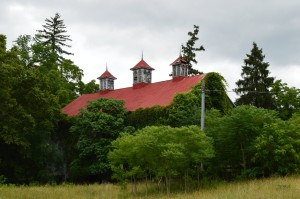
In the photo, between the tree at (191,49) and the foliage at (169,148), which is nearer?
the foliage at (169,148)

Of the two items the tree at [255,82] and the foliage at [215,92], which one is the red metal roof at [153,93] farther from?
the tree at [255,82]

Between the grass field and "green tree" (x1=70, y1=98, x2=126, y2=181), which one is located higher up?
"green tree" (x1=70, y1=98, x2=126, y2=181)

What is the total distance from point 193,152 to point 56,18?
1635 inches

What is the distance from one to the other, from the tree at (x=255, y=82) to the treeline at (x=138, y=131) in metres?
0.11

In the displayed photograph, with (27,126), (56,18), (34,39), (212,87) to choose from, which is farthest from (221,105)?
(56,18)

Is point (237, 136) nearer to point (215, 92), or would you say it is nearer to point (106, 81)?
point (215, 92)

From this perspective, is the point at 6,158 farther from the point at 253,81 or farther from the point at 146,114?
the point at 253,81

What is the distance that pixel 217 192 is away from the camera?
19.8 metres

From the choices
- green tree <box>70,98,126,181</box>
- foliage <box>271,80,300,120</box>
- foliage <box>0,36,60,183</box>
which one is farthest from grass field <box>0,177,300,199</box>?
foliage <box>271,80,300,120</box>

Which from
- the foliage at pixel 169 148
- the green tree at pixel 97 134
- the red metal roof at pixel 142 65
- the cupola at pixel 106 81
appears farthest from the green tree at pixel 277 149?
the cupola at pixel 106 81

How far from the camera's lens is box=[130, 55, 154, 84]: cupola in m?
41.8

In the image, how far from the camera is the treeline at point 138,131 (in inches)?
894

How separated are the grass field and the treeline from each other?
123 cm

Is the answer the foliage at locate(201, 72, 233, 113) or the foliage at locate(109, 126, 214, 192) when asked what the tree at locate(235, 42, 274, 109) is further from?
the foliage at locate(109, 126, 214, 192)
